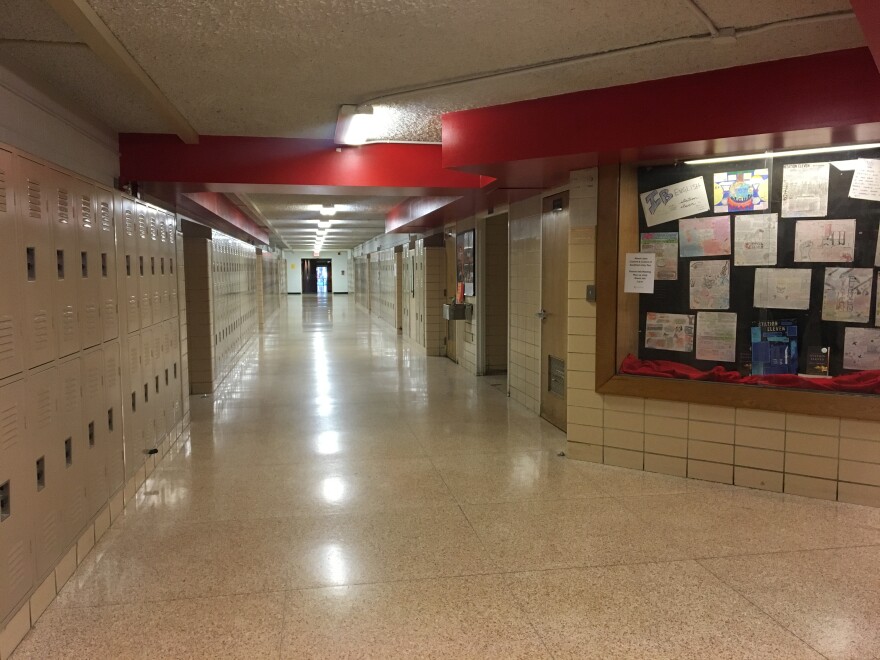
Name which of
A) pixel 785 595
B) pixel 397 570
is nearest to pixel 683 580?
pixel 785 595

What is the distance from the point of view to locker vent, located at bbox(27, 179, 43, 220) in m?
2.68

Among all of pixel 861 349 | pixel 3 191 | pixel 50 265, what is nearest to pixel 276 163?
pixel 50 265

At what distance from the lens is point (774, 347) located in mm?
4043

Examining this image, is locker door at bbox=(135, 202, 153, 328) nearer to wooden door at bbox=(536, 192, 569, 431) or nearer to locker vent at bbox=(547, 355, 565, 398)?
wooden door at bbox=(536, 192, 569, 431)

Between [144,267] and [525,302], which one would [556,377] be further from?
[144,267]

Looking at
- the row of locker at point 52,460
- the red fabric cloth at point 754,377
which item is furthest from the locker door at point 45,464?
the red fabric cloth at point 754,377

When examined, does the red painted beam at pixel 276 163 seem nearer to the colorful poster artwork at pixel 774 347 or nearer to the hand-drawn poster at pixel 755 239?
the hand-drawn poster at pixel 755 239

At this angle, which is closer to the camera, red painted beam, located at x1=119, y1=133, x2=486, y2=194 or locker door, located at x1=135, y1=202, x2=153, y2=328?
locker door, located at x1=135, y1=202, x2=153, y2=328

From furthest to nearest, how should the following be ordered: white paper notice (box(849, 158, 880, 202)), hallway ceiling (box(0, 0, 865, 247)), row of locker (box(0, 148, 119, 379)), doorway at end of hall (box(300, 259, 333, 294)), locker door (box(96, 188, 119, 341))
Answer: doorway at end of hall (box(300, 259, 333, 294)) < white paper notice (box(849, 158, 880, 202)) < locker door (box(96, 188, 119, 341)) < hallway ceiling (box(0, 0, 865, 247)) < row of locker (box(0, 148, 119, 379))

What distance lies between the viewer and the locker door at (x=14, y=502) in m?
2.37

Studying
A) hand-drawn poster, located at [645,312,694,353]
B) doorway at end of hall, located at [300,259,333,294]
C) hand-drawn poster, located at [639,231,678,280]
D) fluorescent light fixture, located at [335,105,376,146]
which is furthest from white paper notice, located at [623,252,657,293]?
doorway at end of hall, located at [300,259,333,294]

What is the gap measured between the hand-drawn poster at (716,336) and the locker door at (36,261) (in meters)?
3.79

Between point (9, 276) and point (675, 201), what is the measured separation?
3.79 metres

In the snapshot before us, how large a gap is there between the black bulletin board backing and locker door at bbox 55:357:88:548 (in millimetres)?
3524
